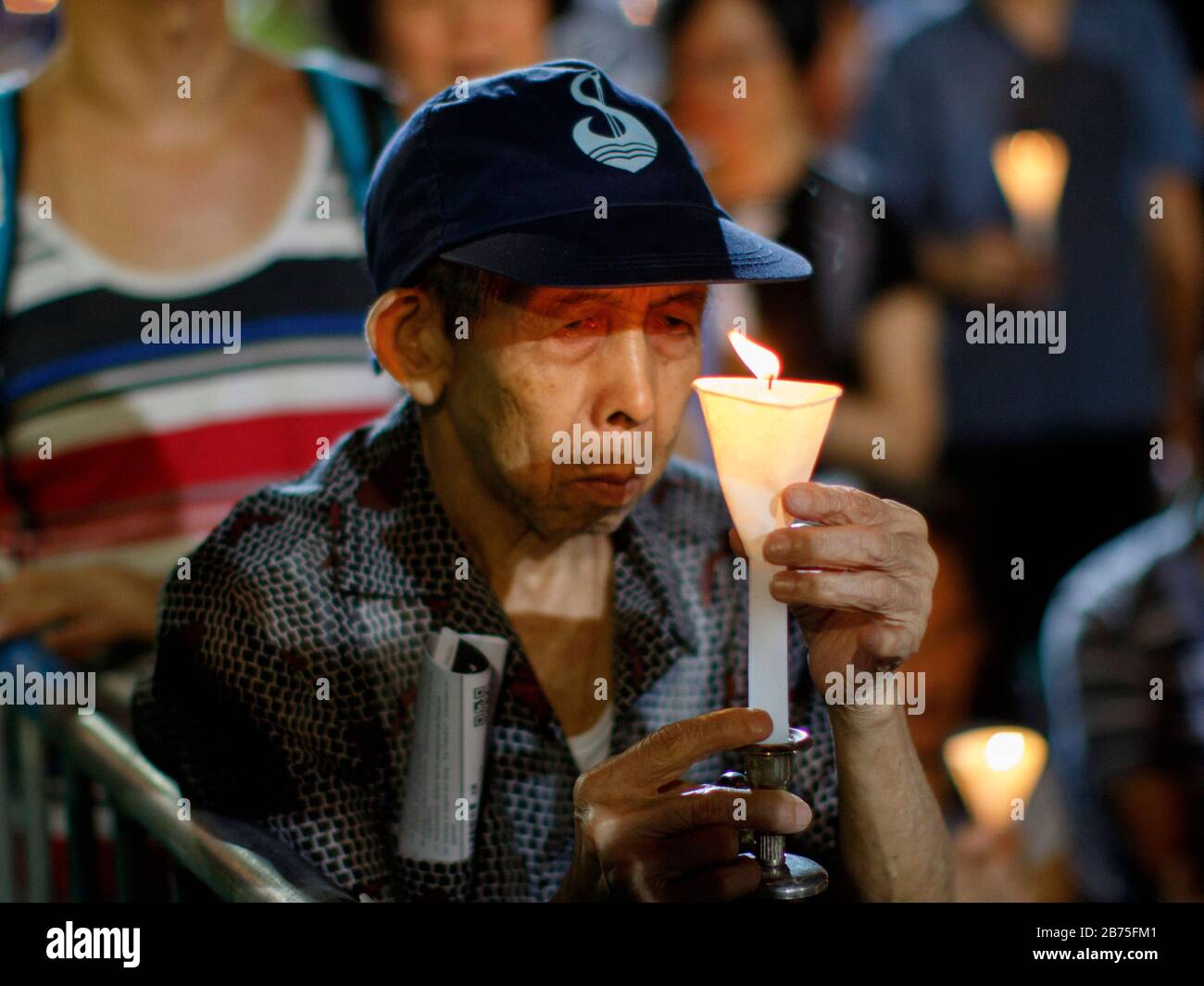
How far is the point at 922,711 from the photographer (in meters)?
3.50

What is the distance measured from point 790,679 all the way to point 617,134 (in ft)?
2.56

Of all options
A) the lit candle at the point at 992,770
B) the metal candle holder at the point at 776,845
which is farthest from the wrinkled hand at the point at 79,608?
the lit candle at the point at 992,770

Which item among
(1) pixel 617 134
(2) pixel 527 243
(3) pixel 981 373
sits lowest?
(2) pixel 527 243

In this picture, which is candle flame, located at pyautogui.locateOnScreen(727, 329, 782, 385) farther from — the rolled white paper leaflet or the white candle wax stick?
the rolled white paper leaflet

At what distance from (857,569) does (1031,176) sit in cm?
296

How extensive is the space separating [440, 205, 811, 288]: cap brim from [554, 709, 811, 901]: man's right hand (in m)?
0.52

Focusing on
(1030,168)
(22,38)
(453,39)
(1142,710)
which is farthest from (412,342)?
(22,38)

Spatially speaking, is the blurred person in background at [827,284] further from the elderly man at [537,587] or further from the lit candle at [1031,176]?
the elderly man at [537,587]

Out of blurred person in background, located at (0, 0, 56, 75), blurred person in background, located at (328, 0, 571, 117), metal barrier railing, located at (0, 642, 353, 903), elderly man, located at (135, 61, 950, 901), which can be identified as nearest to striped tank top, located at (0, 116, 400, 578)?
metal barrier railing, located at (0, 642, 353, 903)

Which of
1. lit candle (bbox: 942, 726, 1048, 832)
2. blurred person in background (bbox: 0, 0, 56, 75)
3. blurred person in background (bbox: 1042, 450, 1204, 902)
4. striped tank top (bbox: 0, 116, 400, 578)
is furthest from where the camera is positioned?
blurred person in background (bbox: 0, 0, 56, 75)

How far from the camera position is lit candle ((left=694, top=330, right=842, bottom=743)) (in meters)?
1.42
